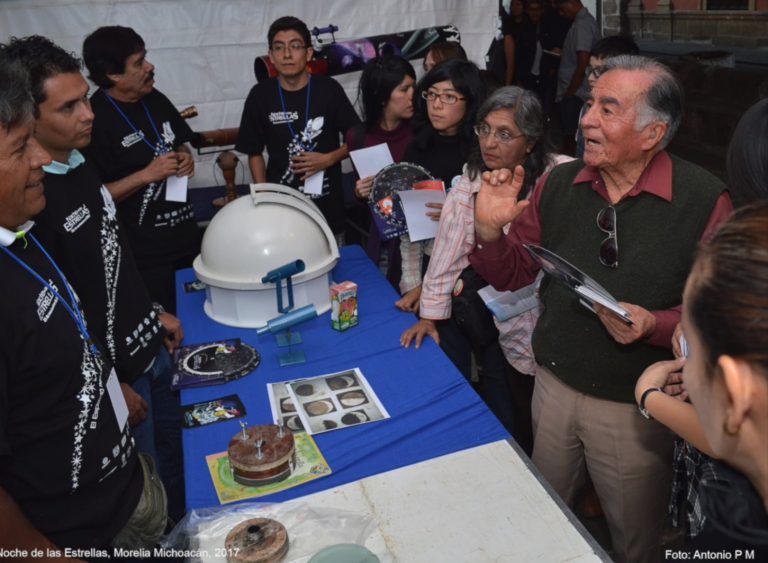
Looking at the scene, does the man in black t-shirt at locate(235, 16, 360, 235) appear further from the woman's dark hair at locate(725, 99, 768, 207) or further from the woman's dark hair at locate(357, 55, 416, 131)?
the woman's dark hair at locate(725, 99, 768, 207)

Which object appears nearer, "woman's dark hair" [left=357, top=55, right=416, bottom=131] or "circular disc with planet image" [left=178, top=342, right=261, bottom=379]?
"circular disc with planet image" [left=178, top=342, right=261, bottom=379]

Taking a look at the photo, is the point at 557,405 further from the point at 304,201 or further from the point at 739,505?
the point at 304,201

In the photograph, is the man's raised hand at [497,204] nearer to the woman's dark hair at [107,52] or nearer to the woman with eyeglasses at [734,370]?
the woman with eyeglasses at [734,370]

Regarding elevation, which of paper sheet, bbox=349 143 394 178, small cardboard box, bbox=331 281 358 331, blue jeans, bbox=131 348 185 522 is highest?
paper sheet, bbox=349 143 394 178

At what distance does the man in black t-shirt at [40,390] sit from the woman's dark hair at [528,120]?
1674 millimetres

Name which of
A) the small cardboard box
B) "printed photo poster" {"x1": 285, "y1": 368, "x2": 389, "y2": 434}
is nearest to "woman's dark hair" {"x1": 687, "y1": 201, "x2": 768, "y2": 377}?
"printed photo poster" {"x1": 285, "y1": 368, "x2": 389, "y2": 434}

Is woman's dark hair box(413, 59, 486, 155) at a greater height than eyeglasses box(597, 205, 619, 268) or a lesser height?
greater

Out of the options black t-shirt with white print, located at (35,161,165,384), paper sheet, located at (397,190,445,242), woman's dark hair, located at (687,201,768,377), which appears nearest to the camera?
woman's dark hair, located at (687,201,768,377)

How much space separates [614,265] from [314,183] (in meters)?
2.29

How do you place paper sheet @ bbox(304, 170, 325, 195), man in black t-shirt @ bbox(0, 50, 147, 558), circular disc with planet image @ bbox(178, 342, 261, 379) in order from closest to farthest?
man in black t-shirt @ bbox(0, 50, 147, 558) → circular disc with planet image @ bbox(178, 342, 261, 379) → paper sheet @ bbox(304, 170, 325, 195)

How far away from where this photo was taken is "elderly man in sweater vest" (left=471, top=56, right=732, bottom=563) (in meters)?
1.91

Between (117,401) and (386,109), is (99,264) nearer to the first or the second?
(117,401)

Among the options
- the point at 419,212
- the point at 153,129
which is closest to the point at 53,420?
the point at 419,212

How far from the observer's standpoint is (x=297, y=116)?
3.84 m
